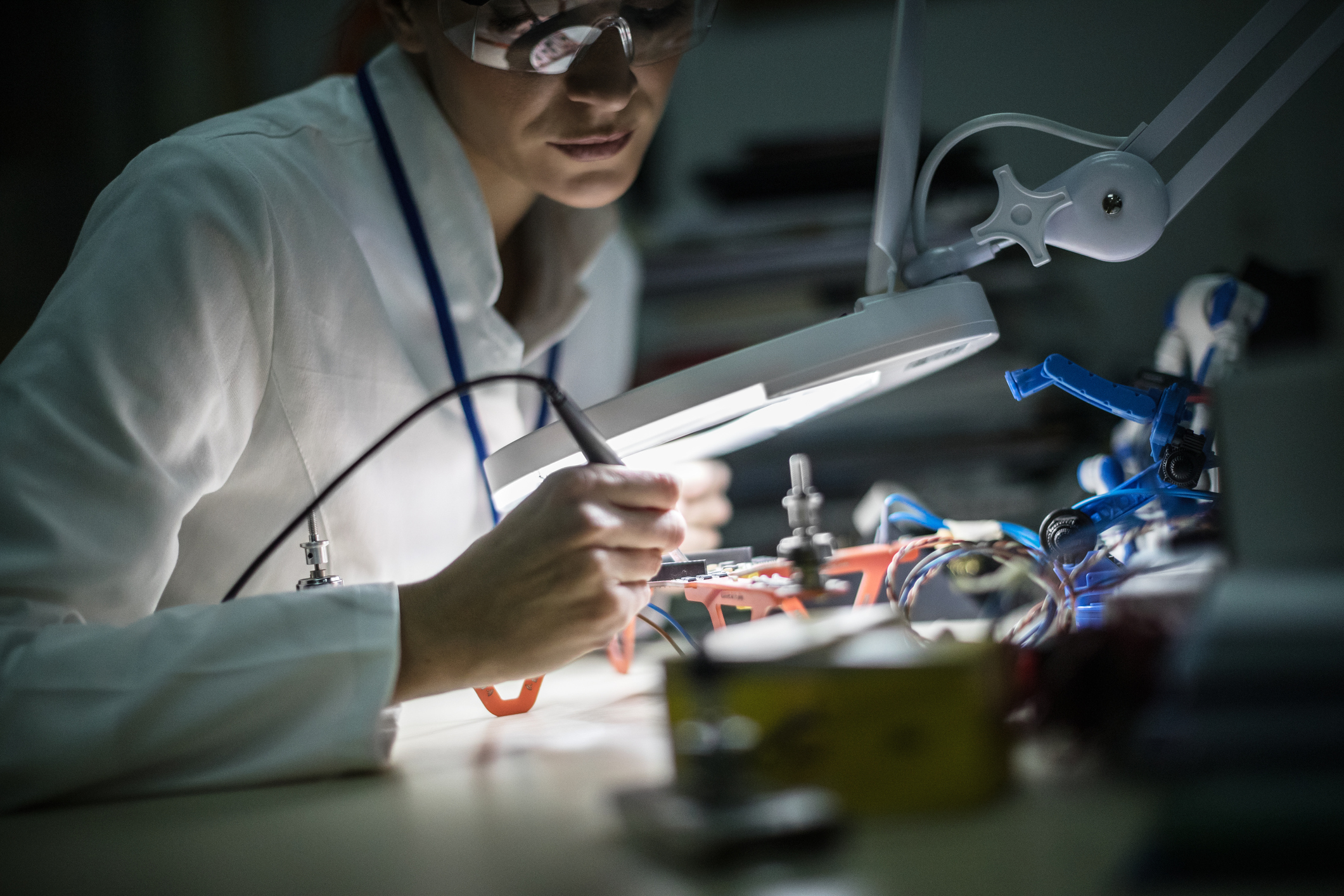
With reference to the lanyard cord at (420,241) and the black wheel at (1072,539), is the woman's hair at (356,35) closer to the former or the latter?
the lanyard cord at (420,241)

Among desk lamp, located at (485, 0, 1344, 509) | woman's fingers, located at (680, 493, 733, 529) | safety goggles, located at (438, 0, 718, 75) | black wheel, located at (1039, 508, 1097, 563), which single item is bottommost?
woman's fingers, located at (680, 493, 733, 529)

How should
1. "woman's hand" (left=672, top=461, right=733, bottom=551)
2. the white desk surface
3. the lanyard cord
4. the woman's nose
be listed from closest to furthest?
the white desk surface
the woman's nose
the lanyard cord
"woman's hand" (left=672, top=461, right=733, bottom=551)

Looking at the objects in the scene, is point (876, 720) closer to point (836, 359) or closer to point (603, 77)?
point (836, 359)

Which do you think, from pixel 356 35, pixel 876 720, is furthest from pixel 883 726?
pixel 356 35

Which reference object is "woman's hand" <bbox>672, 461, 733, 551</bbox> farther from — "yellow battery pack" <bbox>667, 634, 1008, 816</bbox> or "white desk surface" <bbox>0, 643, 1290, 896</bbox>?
"yellow battery pack" <bbox>667, 634, 1008, 816</bbox>

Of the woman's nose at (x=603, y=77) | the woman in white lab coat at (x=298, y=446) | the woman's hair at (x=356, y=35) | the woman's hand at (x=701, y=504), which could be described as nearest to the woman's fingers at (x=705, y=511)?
the woman's hand at (x=701, y=504)

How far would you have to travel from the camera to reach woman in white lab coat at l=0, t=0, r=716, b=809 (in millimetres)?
576

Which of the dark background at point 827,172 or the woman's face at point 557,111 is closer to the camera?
the woman's face at point 557,111

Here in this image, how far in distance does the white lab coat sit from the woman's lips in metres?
0.11

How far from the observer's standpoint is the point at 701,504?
3.65ft

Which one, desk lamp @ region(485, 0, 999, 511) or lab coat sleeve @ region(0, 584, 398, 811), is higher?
desk lamp @ region(485, 0, 999, 511)

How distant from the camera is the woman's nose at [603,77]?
0.83 meters

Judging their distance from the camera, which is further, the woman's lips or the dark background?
the dark background

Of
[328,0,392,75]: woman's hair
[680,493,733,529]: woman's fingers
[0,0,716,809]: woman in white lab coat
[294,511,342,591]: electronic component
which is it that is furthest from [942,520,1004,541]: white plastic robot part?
[328,0,392,75]: woman's hair
